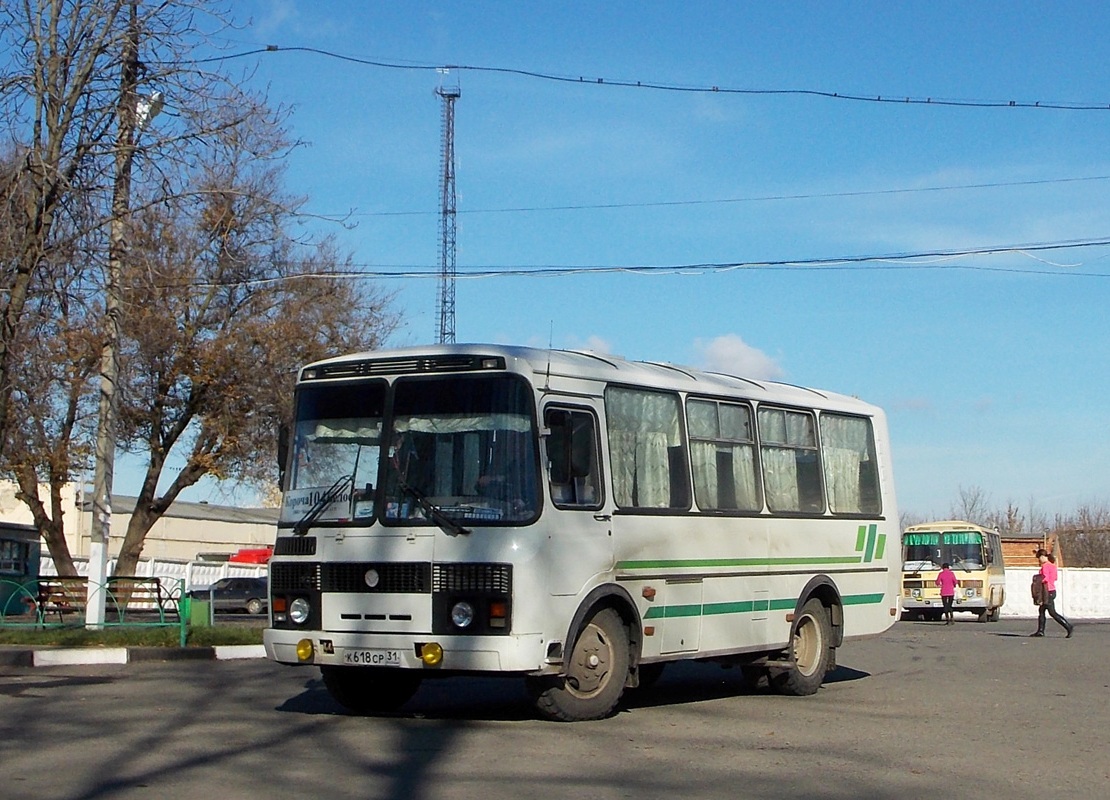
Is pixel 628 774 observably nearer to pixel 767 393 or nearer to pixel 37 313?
pixel 767 393

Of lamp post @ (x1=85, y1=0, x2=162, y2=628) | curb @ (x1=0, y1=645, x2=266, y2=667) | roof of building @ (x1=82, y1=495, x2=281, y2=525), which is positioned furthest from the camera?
roof of building @ (x1=82, y1=495, x2=281, y2=525)

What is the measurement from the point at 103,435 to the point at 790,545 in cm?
1146

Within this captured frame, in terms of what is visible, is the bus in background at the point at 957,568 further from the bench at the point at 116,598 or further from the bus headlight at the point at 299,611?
the bus headlight at the point at 299,611

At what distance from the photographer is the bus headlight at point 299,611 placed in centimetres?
1094

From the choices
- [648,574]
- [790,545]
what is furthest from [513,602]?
[790,545]

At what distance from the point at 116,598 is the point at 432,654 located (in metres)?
13.0

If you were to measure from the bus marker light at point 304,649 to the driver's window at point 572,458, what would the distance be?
2173mm

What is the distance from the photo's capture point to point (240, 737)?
1004cm

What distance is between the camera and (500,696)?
44.1ft

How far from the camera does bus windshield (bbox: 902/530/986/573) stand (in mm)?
40375

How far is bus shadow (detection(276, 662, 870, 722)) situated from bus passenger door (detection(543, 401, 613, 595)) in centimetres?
144

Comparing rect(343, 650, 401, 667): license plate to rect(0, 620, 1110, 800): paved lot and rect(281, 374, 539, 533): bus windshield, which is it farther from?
rect(281, 374, 539, 533): bus windshield

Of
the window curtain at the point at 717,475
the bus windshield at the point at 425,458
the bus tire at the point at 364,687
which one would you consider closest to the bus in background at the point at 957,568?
the window curtain at the point at 717,475

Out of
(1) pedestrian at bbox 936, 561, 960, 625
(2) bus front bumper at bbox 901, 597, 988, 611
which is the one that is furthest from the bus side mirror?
(2) bus front bumper at bbox 901, 597, 988, 611
